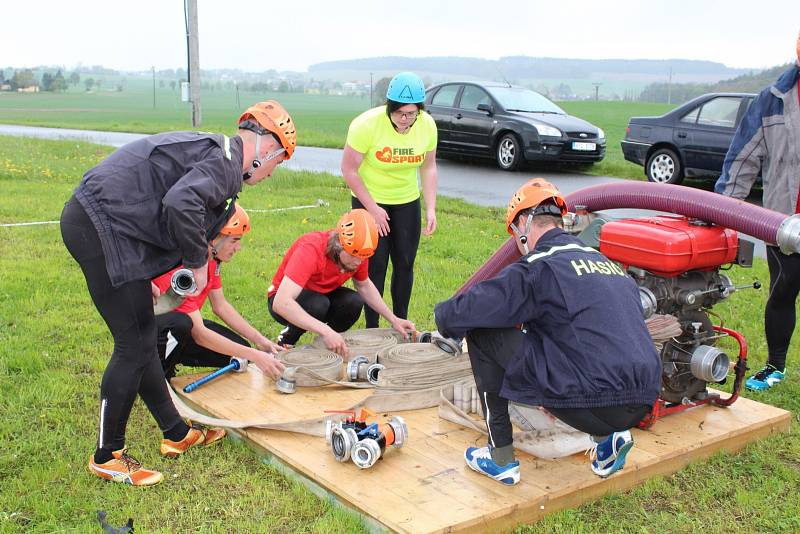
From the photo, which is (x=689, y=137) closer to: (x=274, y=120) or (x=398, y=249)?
(x=398, y=249)

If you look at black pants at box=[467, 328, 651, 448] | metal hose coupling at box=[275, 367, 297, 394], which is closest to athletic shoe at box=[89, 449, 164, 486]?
metal hose coupling at box=[275, 367, 297, 394]

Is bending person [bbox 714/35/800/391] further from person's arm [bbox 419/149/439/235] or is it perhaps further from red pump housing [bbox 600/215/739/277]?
person's arm [bbox 419/149/439/235]

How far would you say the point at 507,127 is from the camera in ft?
50.0

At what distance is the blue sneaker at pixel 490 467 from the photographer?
3650 mm

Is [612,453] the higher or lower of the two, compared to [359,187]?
lower

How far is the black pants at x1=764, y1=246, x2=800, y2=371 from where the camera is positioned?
5016mm

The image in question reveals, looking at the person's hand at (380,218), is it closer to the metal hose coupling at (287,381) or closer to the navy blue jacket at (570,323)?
the metal hose coupling at (287,381)

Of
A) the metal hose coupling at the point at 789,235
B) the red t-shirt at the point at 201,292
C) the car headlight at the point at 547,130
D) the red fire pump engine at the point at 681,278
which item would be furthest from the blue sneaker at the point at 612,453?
the car headlight at the point at 547,130

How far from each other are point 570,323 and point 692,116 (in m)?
11.2

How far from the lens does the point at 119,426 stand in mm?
3828

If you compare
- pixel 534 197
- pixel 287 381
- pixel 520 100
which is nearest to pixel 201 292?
pixel 287 381

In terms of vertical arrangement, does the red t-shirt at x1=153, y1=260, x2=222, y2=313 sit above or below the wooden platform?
above

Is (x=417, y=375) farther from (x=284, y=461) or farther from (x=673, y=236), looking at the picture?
(x=673, y=236)

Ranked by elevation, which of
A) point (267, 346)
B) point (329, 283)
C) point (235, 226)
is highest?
point (235, 226)
